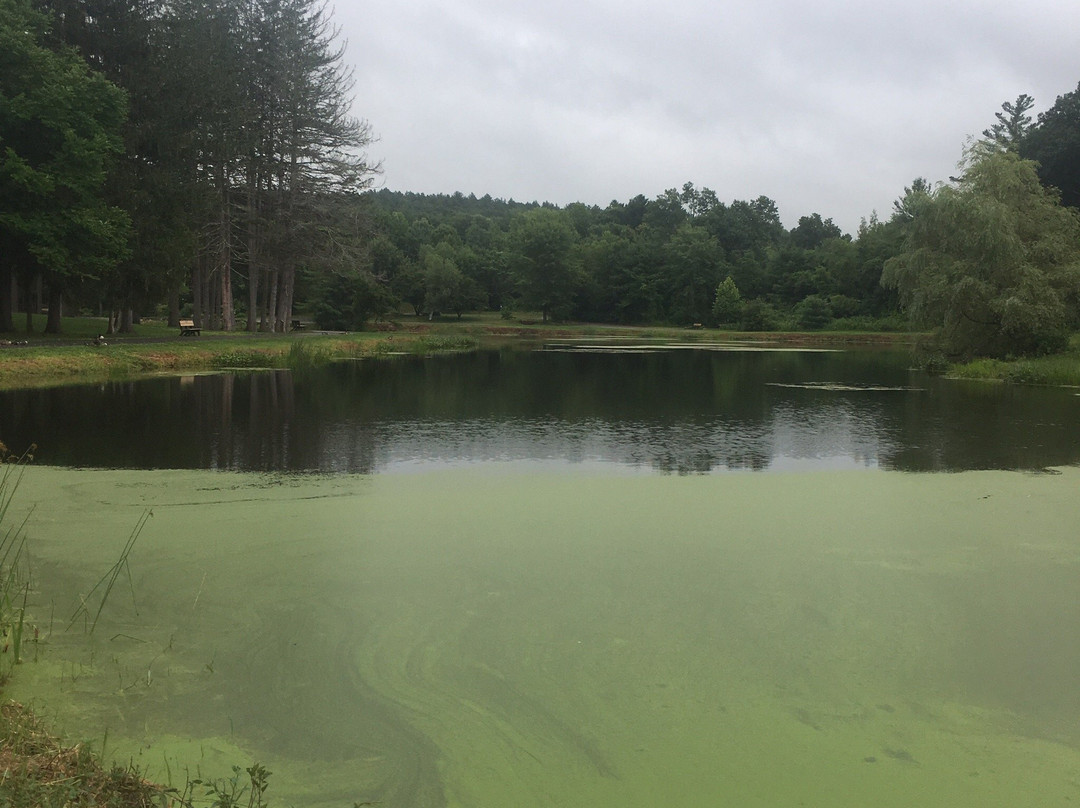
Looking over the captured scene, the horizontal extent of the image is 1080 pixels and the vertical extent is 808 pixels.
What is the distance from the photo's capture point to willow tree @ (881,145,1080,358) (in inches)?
1077

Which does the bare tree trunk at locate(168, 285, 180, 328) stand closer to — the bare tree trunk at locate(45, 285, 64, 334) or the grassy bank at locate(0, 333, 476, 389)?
the bare tree trunk at locate(45, 285, 64, 334)

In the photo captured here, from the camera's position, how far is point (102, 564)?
20.9 feet

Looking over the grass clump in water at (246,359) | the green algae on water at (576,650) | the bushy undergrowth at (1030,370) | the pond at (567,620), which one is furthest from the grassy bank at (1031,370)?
the grass clump in water at (246,359)

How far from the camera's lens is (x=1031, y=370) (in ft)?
83.3

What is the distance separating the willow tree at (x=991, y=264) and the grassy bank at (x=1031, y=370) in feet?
3.55

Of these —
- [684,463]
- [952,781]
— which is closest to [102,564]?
[952,781]

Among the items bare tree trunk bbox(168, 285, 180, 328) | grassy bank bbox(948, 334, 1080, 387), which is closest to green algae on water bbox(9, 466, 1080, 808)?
grassy bank bbox(948, 334, 1080, 387)

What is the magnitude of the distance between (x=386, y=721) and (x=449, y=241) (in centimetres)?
8980

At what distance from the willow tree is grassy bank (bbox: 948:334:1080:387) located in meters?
1.08

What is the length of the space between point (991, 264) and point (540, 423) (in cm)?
2003

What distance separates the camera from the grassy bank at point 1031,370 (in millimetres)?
24562

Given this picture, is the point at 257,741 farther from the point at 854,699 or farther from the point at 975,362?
the point at 975,362

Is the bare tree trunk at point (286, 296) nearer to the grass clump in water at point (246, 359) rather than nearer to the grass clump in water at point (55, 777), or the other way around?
the grass clump in water at point (246, 359)

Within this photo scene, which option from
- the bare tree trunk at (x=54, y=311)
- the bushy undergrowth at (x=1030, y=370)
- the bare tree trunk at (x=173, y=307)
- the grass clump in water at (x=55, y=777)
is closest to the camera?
the grass clump in water at (x=55, y=777)
